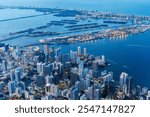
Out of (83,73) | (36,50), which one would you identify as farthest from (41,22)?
(83,73)

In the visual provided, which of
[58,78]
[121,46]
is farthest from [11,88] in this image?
[121,46]

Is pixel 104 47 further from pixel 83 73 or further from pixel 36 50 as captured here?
pixel 83 73

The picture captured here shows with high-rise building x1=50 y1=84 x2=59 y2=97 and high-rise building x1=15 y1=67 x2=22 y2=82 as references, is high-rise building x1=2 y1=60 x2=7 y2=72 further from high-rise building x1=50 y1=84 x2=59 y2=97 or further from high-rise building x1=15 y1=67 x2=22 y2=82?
high-rise building x1=50 y1=84 x2=59 y2=97

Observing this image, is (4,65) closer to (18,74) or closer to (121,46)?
(18,74)

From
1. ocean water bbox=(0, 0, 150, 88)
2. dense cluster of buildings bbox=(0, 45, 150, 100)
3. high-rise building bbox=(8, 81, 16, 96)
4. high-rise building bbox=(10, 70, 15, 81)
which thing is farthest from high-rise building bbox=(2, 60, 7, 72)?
ocean water bbox=(0, 0, 150, 88)

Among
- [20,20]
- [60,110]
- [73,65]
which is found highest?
[60,110]

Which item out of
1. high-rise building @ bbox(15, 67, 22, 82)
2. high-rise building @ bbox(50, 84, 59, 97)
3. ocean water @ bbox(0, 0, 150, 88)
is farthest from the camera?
ocean water @ bbox(0, 0, 150, 88)

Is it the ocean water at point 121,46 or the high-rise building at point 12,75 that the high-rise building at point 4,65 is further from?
the ocean water at point 121,46

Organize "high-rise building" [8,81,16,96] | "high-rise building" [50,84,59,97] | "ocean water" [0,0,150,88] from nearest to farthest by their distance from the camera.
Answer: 1. "high-rise building" [50,84,59,97]
2. "high-rise building" [8,81,16,96]
3. "ocean water" [0,0,150,88]
